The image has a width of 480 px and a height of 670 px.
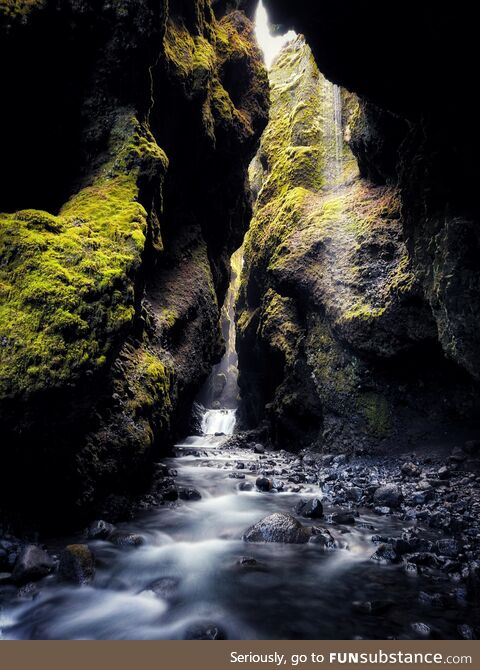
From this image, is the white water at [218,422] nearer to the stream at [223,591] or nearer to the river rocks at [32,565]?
the stream at [223,591]

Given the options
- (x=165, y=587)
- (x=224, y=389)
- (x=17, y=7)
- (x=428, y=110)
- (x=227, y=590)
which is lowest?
(x=224, y=389)

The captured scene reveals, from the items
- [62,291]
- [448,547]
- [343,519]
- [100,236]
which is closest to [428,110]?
[100,236]

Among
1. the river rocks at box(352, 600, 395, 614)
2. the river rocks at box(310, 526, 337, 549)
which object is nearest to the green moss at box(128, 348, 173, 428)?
the river rocks at box(310, 526, 337, 549)

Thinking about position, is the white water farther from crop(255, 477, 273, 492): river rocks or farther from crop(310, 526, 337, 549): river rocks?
crop(310, 526, 337, 549): river rocks

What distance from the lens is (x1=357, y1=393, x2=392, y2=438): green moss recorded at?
13289mm

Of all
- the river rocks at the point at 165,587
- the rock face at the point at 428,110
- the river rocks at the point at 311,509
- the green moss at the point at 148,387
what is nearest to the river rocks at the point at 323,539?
the river rocks at the point at 311,509

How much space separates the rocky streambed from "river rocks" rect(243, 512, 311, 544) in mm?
20

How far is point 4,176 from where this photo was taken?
7488 mm

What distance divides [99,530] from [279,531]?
2.77 m

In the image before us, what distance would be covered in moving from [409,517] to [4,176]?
9960mm

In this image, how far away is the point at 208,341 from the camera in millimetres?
14047

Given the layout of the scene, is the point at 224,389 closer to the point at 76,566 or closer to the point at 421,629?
the point at 76,566

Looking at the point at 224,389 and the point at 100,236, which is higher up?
the point at 100,236
